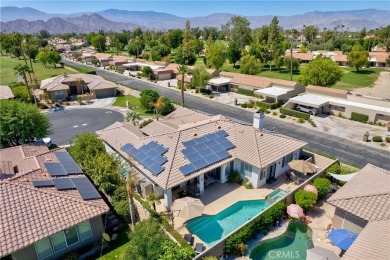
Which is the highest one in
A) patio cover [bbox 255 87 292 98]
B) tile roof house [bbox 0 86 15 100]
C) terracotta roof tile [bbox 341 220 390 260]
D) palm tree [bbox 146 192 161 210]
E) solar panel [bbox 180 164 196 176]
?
tile roof house [bbox 0 86 15 100]

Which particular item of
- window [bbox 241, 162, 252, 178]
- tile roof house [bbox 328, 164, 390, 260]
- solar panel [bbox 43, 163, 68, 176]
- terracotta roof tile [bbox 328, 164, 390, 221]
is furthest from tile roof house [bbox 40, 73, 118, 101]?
tile roof house [bbox 328, 164, 390, 260]

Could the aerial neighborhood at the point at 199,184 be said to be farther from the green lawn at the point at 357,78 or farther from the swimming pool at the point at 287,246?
the green lawn at the point at 357,78

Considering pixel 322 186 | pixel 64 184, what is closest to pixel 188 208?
pixel 64 184

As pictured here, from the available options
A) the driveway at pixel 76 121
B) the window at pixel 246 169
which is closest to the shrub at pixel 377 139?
the window at pixel 246 169

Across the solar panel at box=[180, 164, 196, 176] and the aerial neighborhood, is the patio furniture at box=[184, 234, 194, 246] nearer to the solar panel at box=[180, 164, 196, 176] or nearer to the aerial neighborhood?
the aerial neighborhood

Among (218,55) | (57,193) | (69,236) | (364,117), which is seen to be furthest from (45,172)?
(218,55)

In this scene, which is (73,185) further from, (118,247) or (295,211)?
(295,211)

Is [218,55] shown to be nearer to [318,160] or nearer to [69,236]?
[318,160]

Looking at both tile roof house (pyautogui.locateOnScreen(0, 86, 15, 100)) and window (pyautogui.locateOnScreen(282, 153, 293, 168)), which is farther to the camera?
tile roof house (pyautogui.locateOnScreen(0, 86, 15, 100))
